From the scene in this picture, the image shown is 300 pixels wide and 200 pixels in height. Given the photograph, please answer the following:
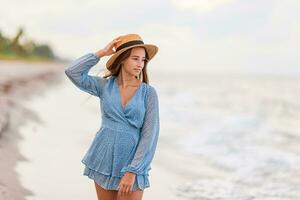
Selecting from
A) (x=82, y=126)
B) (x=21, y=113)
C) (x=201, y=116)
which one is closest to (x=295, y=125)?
(x=201, y=116)

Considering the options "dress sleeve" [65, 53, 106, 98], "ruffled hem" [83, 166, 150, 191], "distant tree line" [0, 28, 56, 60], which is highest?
"distant tree line" [0, 28, 56, 60]

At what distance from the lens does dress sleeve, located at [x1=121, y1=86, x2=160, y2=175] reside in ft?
9.73

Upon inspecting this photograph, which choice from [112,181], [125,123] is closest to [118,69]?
[125,123]

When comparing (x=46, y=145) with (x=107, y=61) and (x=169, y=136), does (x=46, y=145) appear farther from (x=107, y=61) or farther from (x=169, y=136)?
(x=107, y=61)

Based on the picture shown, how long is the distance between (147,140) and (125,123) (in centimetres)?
16

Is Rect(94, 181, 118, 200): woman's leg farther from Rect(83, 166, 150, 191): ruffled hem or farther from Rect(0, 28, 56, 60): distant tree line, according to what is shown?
Rect(0, 28, 56, 60): distant tree line

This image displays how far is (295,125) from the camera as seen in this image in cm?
1728

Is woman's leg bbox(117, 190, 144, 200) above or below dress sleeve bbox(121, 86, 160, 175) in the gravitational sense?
below

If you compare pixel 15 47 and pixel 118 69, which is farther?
pixel 15 47

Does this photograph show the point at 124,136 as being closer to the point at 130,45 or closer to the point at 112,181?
the point at 112,181

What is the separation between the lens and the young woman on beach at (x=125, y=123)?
9.82 feet

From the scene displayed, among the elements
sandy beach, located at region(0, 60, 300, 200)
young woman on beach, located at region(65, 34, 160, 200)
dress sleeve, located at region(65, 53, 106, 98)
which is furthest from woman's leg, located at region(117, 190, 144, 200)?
sandy beach, located at region(0, 60, 300, 200)

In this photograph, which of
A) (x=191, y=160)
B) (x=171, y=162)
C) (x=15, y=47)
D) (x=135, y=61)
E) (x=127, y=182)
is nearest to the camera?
(x=127, y=182)

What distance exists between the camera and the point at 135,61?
3.05 m
